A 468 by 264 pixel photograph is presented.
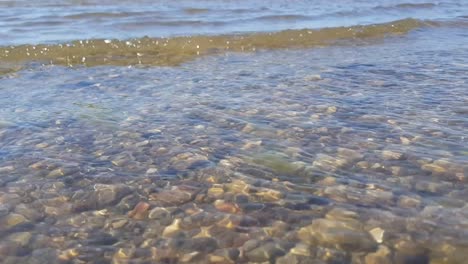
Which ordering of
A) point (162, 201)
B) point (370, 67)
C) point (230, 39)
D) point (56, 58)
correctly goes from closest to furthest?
point (162, 201) < point (370, 67) < point (56, 58) < point (230, 39)

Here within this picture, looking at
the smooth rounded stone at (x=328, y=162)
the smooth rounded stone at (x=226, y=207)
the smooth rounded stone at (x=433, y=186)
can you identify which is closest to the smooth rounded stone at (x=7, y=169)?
the smooth rounded stone at (x=226, y=207)

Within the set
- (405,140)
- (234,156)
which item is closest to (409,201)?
(405,140)

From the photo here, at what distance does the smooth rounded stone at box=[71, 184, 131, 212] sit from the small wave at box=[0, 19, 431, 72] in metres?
5.87

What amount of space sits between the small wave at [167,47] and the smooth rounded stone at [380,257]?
728 cm

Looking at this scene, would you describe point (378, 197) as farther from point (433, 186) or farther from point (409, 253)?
point (409, 253)

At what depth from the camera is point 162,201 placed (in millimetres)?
4590

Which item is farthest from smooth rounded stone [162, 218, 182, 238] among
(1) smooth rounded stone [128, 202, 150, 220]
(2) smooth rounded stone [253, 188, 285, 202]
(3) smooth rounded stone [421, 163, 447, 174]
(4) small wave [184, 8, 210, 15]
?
(4) small wave [184, 8, 210, 15]

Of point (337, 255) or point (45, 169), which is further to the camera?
point (45, 169)

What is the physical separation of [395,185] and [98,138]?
3.13 meters

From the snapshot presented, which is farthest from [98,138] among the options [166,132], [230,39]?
[230,39]

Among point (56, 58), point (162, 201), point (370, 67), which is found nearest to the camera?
point (162, 201)

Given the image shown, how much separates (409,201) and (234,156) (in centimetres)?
174

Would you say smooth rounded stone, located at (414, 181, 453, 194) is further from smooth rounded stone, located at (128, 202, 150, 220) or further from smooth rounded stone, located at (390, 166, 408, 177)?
smooth rounded stone, located at (128, 202, 150, 220)

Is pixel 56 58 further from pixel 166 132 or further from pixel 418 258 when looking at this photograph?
pixel 418 258
